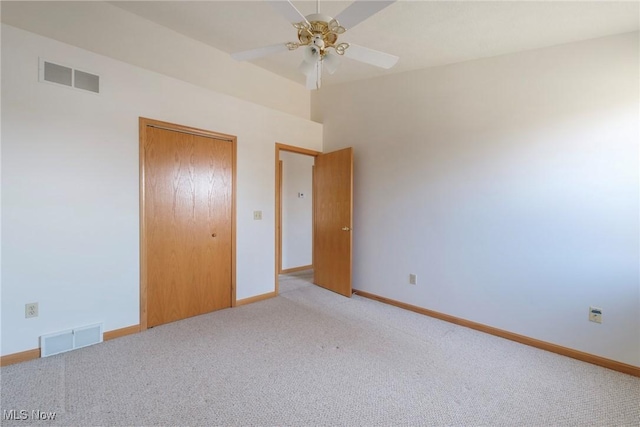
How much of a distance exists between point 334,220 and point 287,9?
9.10 feet

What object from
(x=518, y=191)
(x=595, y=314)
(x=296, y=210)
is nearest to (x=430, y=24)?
(x=518, y=191)

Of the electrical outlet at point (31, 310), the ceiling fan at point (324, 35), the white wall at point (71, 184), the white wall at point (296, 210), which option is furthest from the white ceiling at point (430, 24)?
the electrical outlet at point (31, 310)

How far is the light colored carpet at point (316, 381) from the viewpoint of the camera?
1.65 meters

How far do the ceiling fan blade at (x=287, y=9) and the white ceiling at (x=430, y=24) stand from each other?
3.22ft

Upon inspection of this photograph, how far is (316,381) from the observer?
6.43 feet

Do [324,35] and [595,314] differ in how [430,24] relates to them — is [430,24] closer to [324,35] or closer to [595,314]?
[324,35]

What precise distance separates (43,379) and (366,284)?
3159mm

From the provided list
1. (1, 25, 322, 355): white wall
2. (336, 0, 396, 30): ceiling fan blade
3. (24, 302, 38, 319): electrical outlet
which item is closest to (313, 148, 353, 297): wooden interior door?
(1, 25, 322, 355): white wall

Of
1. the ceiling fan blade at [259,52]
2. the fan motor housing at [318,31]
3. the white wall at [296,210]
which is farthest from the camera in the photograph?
the white wall at [296,210]

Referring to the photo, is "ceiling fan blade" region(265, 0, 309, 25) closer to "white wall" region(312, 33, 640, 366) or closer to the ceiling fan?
the ceiling fan

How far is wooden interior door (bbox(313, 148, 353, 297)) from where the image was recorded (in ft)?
12.3

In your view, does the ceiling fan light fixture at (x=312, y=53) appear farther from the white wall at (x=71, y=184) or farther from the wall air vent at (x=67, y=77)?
the wall air vent at (x=67, y=77)

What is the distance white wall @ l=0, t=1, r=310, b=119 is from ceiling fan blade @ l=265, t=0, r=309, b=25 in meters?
2.19

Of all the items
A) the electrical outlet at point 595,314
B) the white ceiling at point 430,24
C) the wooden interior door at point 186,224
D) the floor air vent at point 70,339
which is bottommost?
the floor air vent at point 70,339
